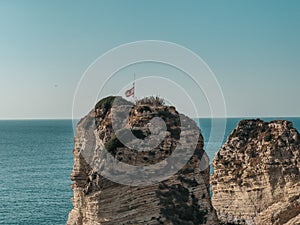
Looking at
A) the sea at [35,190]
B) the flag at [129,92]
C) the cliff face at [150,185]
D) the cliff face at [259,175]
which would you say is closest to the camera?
the cliff face at [150,185]

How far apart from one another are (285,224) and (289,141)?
10520 mm

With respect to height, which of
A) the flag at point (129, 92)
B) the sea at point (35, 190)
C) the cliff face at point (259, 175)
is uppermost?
the flag at point (129, 92)

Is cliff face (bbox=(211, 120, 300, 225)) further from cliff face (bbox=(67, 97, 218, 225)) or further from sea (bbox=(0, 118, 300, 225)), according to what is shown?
cliff face (bbox=(67, 97, 218, 225))

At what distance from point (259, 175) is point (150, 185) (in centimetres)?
2126

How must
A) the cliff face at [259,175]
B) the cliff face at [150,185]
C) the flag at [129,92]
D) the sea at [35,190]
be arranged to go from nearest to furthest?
the cliff face at [150,185] < the flag at [129,92] < the cliff face at [259,175] < the sea at [35,190]

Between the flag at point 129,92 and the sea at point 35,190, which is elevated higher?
the flag at point 129,92

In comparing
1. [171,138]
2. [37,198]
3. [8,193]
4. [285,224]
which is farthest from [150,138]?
[8,193]

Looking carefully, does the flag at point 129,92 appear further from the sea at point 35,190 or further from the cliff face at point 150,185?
the sea at point 35,190

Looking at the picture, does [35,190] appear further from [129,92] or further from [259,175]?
[129,92]

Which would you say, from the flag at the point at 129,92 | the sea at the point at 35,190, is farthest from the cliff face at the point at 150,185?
the sea at the point at 35,190

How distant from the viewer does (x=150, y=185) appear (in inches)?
1185

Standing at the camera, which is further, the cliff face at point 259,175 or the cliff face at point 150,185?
the cliff face at point 259,175

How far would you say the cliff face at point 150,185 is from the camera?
2920cm

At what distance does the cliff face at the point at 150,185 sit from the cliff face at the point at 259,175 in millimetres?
14235
